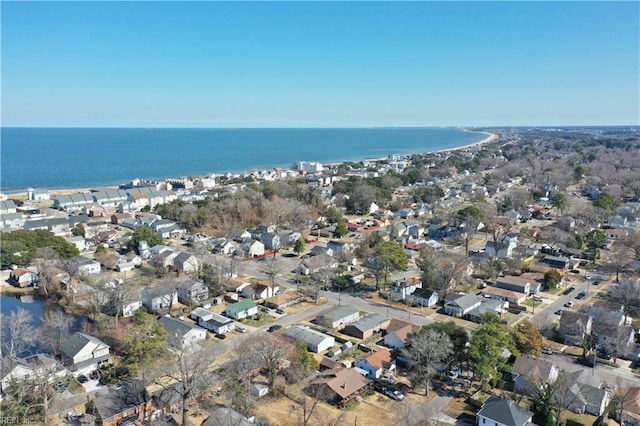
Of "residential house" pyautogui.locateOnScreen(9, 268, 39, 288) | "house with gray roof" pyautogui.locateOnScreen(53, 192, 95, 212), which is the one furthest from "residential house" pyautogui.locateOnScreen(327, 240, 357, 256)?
"house with gray roof" pyautogui.locateOnScreen(53, 192, 95, 212)

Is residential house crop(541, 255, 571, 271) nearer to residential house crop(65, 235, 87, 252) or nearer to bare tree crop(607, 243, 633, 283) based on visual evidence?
bare tree crop(607, 243, 633, 283)

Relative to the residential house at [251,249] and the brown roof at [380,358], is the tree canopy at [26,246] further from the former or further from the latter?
the brown roof at [380,358]

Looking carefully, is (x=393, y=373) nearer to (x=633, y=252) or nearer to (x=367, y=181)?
(x=633, y=252)

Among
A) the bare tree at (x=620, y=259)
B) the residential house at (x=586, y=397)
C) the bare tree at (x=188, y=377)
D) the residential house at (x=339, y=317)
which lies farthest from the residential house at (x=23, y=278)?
the bare tree at (x=620, y=259)

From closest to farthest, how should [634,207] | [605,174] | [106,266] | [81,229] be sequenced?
1. [106,266]
2. [81,229]
3. [634,207]
4. [605,174]

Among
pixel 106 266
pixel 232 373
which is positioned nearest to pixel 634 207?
pixel 232 373

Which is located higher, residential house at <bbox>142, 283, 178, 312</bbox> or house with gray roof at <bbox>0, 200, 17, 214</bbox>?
house with gray roof at <bbox>0, 200, 17, 214</bbox>
